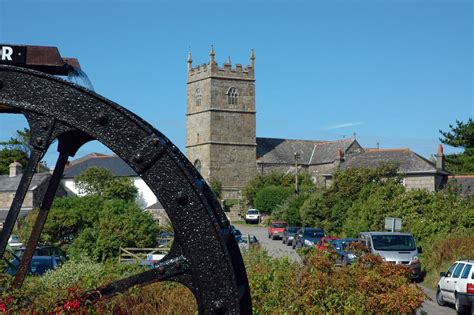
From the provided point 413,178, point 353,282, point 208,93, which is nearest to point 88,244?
point 353,282

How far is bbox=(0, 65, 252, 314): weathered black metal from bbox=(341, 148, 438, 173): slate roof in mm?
67238

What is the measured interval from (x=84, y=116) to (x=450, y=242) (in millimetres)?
26580

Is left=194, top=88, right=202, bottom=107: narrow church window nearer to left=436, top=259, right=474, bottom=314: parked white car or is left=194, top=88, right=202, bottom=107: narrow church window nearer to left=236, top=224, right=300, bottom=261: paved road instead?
left=236, top=224, right=300, bottom=261: paved road

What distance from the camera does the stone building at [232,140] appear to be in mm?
101000

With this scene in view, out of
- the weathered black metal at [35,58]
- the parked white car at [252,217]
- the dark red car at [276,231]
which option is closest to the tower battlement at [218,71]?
the parked white car at [252,217]

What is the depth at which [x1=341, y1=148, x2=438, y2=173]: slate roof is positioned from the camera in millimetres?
73375

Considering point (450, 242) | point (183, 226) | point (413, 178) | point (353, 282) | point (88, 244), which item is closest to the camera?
point (183, 226)

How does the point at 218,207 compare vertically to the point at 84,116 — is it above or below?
below

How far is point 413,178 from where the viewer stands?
74.6 metres

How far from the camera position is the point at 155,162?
5.29 metres

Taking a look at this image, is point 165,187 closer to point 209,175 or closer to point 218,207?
point 218,207

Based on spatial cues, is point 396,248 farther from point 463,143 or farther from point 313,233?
point 463,143

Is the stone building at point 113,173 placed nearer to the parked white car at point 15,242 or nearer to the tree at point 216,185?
the tree at point 216,185

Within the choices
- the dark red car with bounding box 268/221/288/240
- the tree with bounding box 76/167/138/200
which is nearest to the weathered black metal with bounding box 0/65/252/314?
the dark red car with bounding box 268/221/288/240
